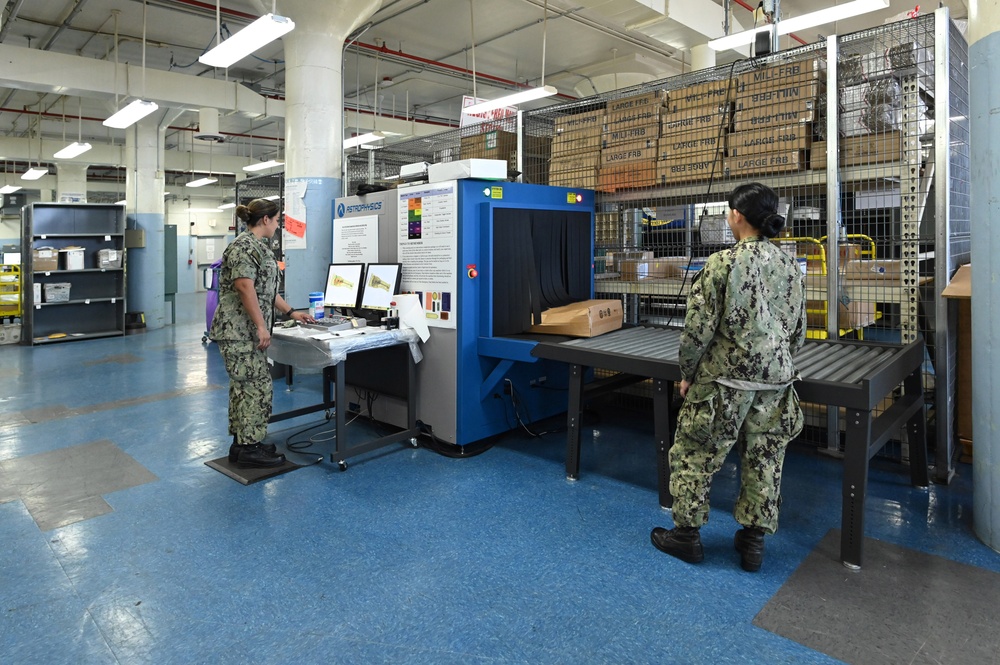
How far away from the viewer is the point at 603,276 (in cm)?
466

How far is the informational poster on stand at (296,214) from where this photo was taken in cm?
531

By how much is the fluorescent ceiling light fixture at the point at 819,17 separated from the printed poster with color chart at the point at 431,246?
275cm

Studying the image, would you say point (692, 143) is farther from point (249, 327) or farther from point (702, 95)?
point (249, 327)

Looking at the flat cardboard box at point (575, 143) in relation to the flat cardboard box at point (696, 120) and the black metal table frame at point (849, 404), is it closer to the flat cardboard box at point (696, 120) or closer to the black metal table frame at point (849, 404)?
the flat cardboard box at point (696, 120)

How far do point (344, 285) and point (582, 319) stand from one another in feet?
5.61

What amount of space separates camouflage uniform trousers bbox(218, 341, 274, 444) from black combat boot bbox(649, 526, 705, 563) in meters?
2.28

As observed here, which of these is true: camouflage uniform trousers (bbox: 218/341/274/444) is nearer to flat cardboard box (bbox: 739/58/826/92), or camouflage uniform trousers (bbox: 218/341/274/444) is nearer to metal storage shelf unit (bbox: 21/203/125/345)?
flat cardboard box (bbox: 739/58/826/92)

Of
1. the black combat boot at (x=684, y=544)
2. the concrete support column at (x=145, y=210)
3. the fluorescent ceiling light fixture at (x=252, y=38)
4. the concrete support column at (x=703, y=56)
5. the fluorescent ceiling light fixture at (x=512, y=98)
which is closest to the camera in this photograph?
the black combat boot at (x=684, y=544)

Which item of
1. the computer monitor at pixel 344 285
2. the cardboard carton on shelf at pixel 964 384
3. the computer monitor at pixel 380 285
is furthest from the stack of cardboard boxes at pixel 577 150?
the cardboard carton on shelf at pixel 964 384

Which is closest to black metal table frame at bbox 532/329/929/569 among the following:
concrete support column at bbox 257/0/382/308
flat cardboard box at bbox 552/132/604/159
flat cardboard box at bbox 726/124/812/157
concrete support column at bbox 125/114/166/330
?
flat cardboard box at bbox 726/124/812/157

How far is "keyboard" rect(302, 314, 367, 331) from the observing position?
3.77 metres

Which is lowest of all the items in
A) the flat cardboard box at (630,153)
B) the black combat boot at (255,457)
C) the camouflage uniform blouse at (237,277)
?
the black combat boot at (255,457)

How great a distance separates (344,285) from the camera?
432 cm

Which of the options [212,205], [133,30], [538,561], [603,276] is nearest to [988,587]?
[538,561]
